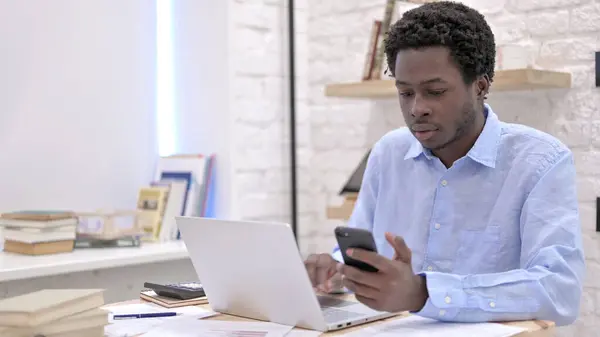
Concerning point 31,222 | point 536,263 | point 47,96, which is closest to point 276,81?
point 47,96

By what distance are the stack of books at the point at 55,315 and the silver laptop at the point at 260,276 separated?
21 cm

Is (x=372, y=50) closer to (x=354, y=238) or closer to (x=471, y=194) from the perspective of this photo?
(x=471, y=194)

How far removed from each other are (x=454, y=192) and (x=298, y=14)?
1.47m

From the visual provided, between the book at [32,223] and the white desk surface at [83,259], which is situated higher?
the book at [32,223]

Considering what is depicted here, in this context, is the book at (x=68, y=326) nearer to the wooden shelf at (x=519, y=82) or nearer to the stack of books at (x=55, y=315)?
the stack of books at (x=55, y=315)

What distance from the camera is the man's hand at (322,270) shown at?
1537 mm

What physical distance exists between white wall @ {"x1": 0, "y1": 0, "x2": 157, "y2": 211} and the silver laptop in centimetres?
131

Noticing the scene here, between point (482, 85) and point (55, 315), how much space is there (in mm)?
958

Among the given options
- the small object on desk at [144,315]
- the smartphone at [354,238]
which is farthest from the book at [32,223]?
the smartphone at [354,238]

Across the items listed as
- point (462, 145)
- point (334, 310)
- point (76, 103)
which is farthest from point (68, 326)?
point (76, 103)

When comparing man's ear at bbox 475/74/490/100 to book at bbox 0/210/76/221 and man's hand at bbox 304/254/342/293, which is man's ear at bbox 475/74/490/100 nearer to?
man's hand at bbox 304/254/342/293

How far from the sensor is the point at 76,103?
271 centimetres

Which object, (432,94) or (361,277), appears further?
(432,94)

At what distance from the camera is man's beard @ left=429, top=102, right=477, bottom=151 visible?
164cm
